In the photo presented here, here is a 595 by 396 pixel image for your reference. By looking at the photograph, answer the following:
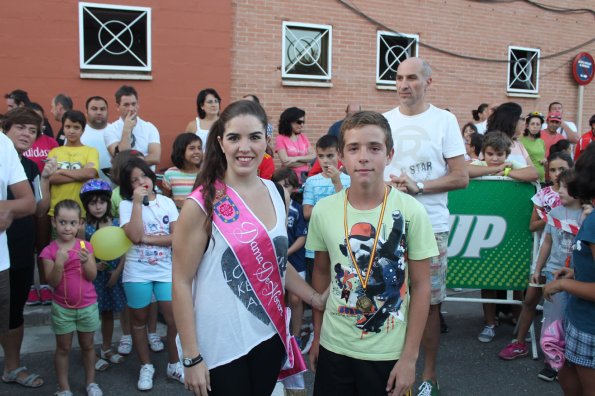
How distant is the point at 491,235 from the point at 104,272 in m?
3.43

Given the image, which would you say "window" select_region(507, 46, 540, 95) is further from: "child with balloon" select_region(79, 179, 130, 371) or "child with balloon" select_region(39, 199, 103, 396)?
"child with balloon" select_region(39, 199, 103, 396)

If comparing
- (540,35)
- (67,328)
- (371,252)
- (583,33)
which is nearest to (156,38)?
(67,328)

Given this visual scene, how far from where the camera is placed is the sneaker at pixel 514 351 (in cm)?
499

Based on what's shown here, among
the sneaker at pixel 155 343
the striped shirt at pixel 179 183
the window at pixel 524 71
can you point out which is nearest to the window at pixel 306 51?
the window at pixel 524 71

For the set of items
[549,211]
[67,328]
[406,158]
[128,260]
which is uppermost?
[406,158]

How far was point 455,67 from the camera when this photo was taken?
11.5 meters

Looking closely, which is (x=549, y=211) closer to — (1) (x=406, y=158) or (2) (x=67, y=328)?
(1) (x=406, y=158)

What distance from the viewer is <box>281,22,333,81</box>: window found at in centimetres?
977

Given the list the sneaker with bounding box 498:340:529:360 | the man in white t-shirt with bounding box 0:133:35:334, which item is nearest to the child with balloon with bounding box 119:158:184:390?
the man in white t-shirt with bounding box 0:133:35:334

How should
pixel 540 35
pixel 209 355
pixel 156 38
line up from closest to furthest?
1. pixel 209 355
2. pixel 156 38
3. pixel 540 35

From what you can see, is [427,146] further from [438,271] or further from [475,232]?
[475,232]

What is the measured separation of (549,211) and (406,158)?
1731mm

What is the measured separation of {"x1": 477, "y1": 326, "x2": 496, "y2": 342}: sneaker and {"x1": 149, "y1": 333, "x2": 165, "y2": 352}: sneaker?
9.62 ft

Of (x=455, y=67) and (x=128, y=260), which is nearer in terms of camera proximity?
(x=128, y=260)
